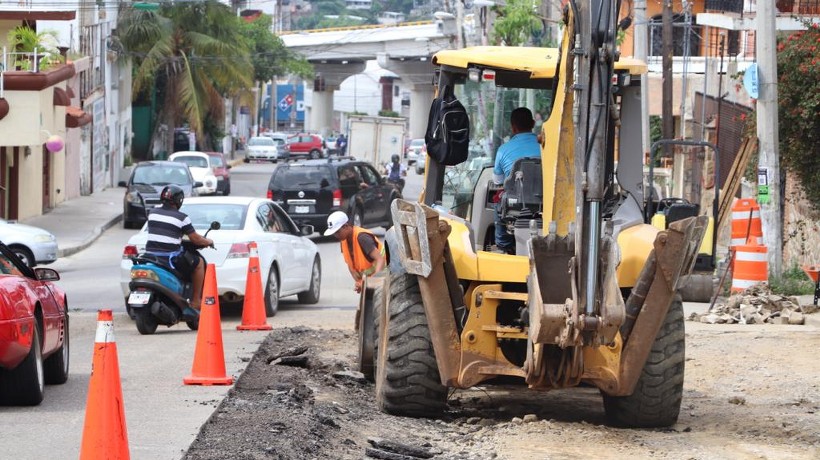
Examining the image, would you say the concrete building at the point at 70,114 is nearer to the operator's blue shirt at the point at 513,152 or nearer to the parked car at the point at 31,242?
the parked car at the point at 31,242

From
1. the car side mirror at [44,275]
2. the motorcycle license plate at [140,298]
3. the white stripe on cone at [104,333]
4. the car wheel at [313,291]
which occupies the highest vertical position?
the white stripe on cone at [104,333]

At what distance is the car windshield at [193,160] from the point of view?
49000 mm

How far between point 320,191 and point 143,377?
19.6 m

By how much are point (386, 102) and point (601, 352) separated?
147 m

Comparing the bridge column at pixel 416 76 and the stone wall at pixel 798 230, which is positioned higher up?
the bridge column at pixel 416 76

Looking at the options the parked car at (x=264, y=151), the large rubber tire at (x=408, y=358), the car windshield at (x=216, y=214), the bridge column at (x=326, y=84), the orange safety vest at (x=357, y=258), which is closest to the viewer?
the large rubber tire at (x=408, y=358)

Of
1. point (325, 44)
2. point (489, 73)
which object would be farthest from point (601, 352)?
point (325, 44)

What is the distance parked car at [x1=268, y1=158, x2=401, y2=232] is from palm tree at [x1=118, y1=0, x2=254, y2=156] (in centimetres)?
2978

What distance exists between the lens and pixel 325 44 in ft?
314

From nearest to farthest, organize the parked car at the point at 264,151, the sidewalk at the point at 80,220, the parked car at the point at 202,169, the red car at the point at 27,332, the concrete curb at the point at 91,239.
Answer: the red car at the point at 27,332, the concrete curb at the point at 91,239, the sidewalk at the point at 80,220, the parked car at the point at 202,169, the parked car at the point at 264,151

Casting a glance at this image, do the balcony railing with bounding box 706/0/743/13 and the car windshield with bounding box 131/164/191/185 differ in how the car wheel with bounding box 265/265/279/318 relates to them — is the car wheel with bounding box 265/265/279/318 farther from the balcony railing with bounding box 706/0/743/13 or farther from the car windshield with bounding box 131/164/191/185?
the car windshield with bounding box 131/164/191/185

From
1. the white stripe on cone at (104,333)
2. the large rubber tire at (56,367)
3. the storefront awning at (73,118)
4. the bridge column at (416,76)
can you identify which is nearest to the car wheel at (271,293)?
the large rubber tire at (56,367)

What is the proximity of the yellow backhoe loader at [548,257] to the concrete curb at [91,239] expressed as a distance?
1978 centimetres

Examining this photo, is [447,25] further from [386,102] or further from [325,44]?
[386,102]
